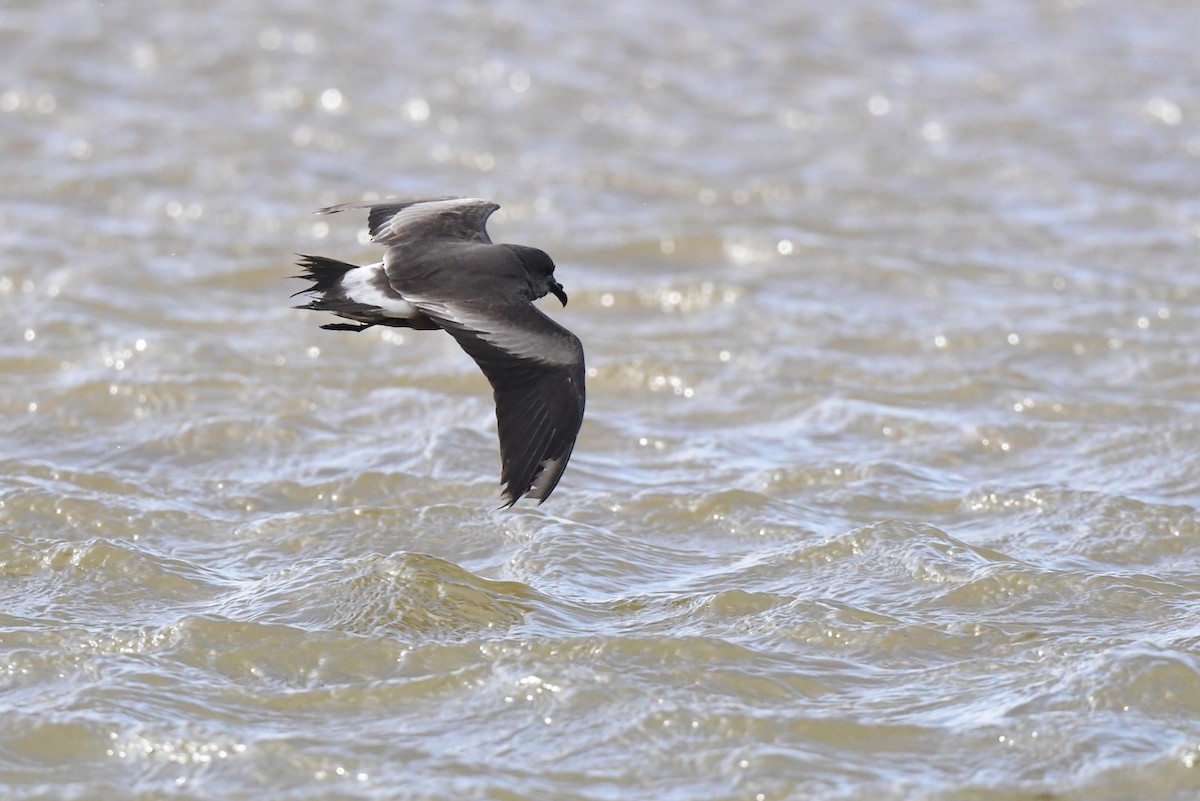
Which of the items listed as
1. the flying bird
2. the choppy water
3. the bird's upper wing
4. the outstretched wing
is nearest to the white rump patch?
the flying bird

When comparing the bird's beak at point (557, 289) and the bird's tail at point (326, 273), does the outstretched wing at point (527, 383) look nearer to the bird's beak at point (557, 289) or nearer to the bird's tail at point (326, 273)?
the bird's tail at point (326, 273)

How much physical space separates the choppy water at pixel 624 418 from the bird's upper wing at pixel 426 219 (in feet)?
2.89

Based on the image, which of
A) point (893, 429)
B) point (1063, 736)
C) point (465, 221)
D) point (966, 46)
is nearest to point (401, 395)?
point (465, 221)

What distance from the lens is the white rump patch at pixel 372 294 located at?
5.19m

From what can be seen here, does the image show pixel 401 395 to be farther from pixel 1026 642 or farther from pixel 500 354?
pixel 1026 642

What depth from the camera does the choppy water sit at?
4.26 metres

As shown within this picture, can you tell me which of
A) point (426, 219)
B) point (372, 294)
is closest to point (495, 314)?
point (372, 294)

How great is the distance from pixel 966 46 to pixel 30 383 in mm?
8079

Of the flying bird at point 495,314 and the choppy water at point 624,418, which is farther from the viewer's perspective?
the flying bird at point 495,314

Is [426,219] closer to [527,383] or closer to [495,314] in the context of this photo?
[495,314]

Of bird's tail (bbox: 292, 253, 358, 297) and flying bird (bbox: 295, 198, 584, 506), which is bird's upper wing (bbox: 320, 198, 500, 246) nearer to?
flying bird (bbox: 295, 198, 584, 506)

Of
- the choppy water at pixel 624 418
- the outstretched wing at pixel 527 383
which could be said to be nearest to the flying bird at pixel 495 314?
the outstretched wing at pixel 527 383

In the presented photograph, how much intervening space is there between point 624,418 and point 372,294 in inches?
76.2

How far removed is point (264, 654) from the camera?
4.61 metres
